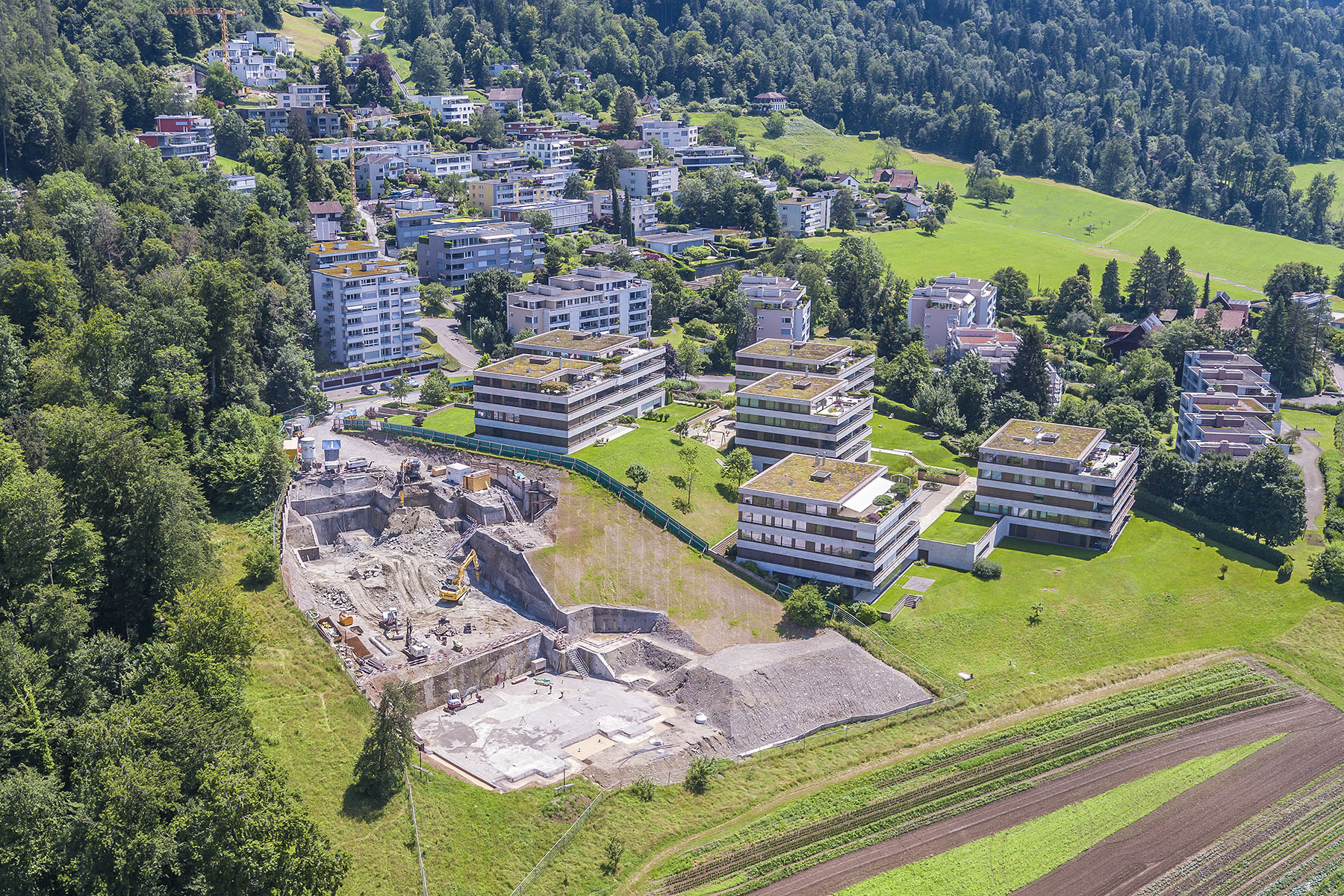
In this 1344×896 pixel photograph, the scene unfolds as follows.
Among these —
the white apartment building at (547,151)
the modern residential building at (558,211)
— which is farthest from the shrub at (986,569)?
the white apartment building at (547,151)

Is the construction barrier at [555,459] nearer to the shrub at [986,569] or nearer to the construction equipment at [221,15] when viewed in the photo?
the shrub at [986,569]

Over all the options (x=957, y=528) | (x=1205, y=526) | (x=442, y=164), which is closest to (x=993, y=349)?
(x=1205, y=526)

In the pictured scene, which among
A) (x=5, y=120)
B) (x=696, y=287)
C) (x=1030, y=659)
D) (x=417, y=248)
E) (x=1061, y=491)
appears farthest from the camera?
(x=696, y=287)

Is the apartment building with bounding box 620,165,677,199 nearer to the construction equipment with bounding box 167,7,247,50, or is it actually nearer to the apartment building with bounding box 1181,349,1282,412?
the construction equipment with bounding box 167,7,247,50

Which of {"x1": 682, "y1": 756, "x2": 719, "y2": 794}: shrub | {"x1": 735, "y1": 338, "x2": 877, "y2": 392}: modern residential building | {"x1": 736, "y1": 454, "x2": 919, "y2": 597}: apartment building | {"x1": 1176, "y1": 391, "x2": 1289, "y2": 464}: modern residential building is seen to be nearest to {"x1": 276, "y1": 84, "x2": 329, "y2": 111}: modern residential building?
{"x1": 735, "y1": 338, "x2": 877, "y2": 392}: modern residential building

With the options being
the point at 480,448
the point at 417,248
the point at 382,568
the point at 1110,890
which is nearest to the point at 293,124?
the point at 417,248

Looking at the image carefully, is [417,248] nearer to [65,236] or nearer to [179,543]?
[65,236]
